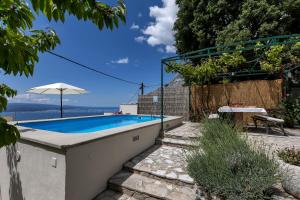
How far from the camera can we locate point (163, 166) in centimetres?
393

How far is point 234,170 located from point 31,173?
3.44 metres

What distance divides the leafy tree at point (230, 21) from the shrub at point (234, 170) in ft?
26.7

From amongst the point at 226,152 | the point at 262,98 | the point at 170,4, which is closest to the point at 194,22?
the point at 170,4

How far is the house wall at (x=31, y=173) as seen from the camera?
271 centimetres

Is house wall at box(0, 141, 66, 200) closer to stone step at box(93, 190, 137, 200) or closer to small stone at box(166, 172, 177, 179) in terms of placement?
stone step at box(93, 190, 137, 200)

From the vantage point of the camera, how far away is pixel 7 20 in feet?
4.00

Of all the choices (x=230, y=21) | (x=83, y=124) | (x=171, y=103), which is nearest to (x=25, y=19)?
(x=83, y=124)

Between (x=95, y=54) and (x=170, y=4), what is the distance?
7340 mm

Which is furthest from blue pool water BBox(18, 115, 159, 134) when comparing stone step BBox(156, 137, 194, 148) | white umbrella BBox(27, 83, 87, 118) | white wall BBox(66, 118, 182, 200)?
white wall BBox(66, 118, 182, 200)

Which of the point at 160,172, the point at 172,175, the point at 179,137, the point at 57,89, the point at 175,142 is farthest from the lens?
the point at 57,89

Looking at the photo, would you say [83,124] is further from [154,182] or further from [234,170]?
[234,170]

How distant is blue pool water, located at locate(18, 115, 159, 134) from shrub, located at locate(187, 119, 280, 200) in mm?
4955

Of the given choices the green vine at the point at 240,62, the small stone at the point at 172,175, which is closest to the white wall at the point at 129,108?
the green vine at the point at 240,62

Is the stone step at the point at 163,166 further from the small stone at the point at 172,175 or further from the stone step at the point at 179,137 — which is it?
the stone step at the point at 179,137
